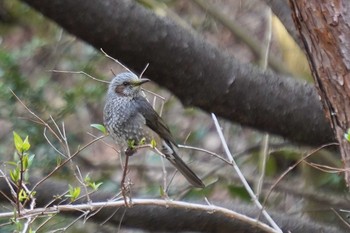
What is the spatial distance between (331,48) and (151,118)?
1.25 m

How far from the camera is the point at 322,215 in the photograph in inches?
205

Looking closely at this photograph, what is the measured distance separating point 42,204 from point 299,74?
1.89 m

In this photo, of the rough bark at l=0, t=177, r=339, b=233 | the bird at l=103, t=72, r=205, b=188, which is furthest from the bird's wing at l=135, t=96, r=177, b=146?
the rough bark at l=0, t=177, r=339, b=233

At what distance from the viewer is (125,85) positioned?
157 inches

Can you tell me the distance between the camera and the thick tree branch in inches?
149

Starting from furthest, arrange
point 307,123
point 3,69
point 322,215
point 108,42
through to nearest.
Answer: point 322,215, point 3,69, point 307,123, point 108,42

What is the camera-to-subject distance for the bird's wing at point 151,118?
13.1ft

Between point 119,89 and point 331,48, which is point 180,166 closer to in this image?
point 119,89

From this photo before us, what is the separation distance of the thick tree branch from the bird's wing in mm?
120

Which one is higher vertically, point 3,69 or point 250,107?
point 250,107

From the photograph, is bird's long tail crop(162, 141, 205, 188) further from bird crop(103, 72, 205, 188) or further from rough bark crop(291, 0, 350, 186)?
rough bark crop(291, 0, 350, 186)

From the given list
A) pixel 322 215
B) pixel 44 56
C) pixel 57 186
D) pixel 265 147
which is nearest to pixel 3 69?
pixel 44 56

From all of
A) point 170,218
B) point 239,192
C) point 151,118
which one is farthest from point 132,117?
point 239,192

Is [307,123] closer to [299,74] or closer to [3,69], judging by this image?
[299,74]
